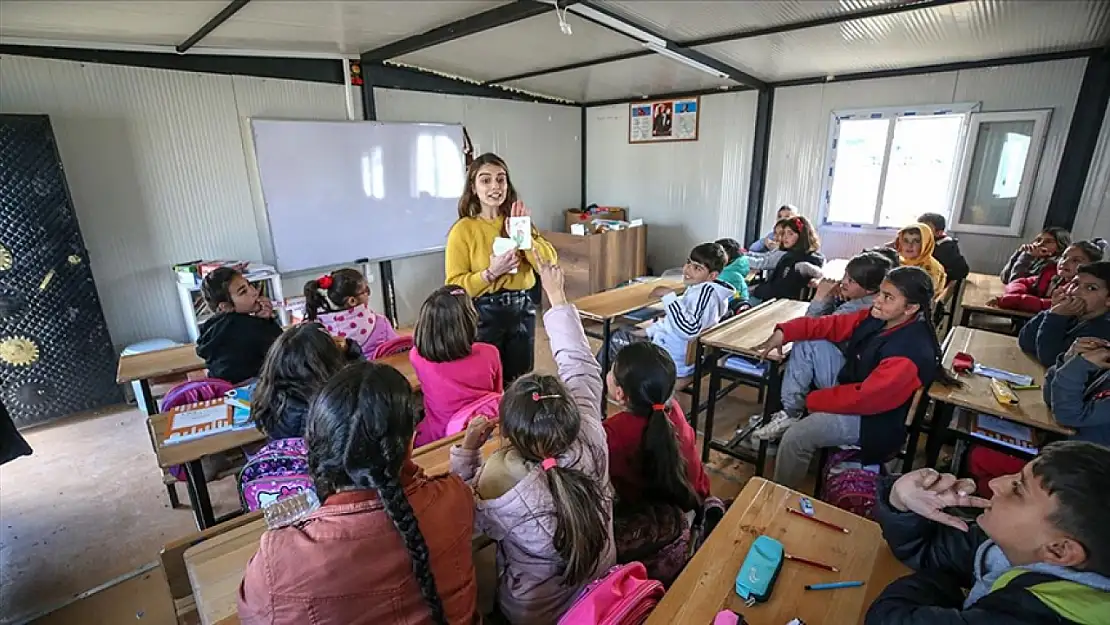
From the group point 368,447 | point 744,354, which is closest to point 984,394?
point 744,354

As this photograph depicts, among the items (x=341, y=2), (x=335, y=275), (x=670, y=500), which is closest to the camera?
(x=670, y=500)

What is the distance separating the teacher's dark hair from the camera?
203 centimetres

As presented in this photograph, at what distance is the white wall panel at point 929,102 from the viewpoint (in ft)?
11.8

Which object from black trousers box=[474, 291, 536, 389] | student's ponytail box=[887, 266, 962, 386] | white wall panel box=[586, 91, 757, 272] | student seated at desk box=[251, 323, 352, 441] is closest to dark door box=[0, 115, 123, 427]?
student seated at desk box=[251, 323, 352, 441]

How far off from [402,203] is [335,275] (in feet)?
7.69

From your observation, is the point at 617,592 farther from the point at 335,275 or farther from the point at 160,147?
the point at 160,147

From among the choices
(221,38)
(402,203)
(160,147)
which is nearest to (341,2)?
(221,38)

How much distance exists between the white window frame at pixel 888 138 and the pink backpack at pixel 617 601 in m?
4.67

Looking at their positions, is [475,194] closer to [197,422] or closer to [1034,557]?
[197,422]

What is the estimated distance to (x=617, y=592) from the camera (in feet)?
2.87

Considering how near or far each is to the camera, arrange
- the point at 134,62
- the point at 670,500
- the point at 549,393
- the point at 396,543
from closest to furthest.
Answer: the point at 396,543, the point at 549,393, the point at 670,500, the point at 134,62

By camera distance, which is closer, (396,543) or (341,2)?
(396,543)

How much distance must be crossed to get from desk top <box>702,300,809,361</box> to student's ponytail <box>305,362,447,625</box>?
1808 mm

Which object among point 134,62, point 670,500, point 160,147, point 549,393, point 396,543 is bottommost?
point 670,500
